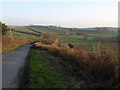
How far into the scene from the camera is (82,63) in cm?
1803

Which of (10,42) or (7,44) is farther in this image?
(10,42)

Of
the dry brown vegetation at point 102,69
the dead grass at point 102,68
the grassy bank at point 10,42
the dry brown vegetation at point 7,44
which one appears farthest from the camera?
the grassy bank at point 10,42

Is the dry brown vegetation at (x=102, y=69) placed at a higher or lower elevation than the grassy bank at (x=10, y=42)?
higher

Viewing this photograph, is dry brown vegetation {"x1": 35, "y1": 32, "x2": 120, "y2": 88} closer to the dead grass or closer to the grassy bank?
the dead grass

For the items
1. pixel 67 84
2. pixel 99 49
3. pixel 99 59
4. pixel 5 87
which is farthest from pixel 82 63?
pixel 5 87

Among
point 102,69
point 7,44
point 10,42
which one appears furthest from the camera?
point 10,42

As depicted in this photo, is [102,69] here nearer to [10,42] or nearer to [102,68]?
[102,68]

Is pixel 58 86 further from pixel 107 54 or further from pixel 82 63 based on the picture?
pixel 82 63

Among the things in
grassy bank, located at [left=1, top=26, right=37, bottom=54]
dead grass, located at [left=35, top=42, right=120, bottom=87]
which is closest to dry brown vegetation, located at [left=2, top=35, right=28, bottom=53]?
grassy bank, located at [left=1, top=26, right=37, bottom=54]

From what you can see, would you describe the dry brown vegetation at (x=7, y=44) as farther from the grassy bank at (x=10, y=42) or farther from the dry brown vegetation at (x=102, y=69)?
the dry brown vegetation at (x=102, y=69)

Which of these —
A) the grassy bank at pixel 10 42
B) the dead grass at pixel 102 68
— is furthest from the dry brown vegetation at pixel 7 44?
the dead grass at pixel 102 68

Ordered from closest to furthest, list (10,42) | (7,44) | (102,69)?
(102,69), (7,44), (10,42)

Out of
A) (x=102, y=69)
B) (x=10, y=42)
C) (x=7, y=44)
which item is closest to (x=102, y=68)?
(x=102, y=69)

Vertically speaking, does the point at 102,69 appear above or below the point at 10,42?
above
